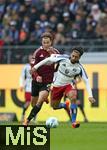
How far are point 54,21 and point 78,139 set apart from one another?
40.8ft

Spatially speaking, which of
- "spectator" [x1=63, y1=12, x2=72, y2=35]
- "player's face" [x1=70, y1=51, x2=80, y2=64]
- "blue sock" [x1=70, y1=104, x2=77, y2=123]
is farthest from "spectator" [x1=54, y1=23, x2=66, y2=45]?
"player's face" [x1=70, y1=51, x2=80, y2=64]

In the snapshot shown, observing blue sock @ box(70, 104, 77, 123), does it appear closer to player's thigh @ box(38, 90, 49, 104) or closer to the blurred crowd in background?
player's thigh @ box(38, 90, 49, 104)

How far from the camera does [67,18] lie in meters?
Result: 27.6

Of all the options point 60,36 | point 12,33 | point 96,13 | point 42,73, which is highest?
point 96,13

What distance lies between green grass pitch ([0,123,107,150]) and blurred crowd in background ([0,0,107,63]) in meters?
8.16

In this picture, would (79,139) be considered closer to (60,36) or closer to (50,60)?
(50,60)

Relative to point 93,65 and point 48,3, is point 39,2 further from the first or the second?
point 93,65

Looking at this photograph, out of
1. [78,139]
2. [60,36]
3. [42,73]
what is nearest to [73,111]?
[42,73]

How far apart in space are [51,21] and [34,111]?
34.9ft

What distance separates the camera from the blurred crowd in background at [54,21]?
2661 cm

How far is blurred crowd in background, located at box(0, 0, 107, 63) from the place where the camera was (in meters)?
26.6

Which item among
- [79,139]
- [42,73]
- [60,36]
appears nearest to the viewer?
[79,139]

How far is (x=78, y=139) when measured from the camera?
618 inches

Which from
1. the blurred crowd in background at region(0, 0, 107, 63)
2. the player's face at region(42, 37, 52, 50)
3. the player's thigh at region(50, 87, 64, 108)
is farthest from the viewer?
the blurred crowd in background at region(0, 0, 107, 63)
